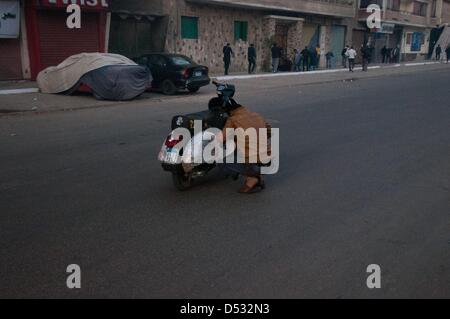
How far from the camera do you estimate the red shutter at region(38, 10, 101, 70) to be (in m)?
19.2

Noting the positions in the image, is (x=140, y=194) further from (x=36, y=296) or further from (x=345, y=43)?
(x=345, y=43)

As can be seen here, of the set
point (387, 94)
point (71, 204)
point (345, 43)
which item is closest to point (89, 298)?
point (71, 204)

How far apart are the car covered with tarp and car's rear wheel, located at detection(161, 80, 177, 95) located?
152cm

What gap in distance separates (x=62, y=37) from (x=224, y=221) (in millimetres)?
17621

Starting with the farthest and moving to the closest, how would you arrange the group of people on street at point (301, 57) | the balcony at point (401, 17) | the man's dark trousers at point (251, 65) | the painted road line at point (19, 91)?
the balcony at point (401, 17) < the man's dark trousers at point (251, 65) < the group of people on street at point (301, 57) < the painted road line at point (19, 91)

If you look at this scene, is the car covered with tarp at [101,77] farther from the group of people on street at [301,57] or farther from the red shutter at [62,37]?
the group of people on street at [301,57]

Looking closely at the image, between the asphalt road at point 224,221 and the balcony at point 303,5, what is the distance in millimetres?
18943

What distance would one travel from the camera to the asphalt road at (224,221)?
12.0ft

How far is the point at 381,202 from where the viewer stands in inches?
221

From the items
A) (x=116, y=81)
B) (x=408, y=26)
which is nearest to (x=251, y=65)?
(x=116, y=81)

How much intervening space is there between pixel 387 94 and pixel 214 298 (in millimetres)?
16094

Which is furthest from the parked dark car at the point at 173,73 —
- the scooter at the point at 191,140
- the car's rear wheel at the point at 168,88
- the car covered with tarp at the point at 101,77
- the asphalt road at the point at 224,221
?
the scooter at the point at 191,140

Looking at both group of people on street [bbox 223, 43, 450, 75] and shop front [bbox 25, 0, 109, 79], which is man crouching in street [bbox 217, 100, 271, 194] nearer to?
shop front [bbox 25, 0, 109, 79]
